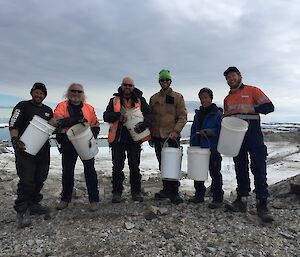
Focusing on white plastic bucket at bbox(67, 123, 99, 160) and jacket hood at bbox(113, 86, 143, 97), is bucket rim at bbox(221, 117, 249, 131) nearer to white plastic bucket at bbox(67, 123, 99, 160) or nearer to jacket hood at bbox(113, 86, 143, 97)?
jacket hood at bbox(113, 86, 143, 97)

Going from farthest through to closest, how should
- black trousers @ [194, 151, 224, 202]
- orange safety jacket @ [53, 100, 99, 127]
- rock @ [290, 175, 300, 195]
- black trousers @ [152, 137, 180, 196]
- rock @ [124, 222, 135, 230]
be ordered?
rock @ [290, 175, 300, 195], black trousers @ [152, 137, 180, 196], black trousers @ [194, 151, 224, 202], orange safety jacket @ [53, 100, 99, 127], rock @ [124, 222, 135, 230]

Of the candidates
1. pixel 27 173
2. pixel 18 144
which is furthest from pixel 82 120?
pixel 27 173

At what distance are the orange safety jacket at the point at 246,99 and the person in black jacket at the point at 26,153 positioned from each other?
2783mm

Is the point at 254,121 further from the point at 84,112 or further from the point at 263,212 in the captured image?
the point at 84,112

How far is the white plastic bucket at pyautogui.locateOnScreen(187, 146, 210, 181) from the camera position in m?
5.32

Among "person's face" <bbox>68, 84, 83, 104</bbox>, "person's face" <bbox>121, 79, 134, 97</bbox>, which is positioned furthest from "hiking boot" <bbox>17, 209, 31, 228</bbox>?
"person's face" <bbox>121, 79, 134, 97</bbox>

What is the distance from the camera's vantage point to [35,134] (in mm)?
4805

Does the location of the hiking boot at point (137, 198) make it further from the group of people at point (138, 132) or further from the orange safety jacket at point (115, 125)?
the orange safety jacket at point (115, 125)

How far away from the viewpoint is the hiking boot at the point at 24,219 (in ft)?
15.8

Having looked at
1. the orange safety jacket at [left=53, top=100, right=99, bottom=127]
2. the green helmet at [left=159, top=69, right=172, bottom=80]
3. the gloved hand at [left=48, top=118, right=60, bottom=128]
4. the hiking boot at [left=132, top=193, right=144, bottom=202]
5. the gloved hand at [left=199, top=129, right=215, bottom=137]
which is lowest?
the hiking boot at [left=132, top=193, right=144, bottom=202]

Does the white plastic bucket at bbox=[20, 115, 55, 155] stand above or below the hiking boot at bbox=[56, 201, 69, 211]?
above

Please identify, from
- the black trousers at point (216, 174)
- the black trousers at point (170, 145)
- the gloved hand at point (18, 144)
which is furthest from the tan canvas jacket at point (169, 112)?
the gloved hand at point (18, 144)

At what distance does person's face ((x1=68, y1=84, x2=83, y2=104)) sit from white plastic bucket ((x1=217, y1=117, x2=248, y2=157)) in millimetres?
2197

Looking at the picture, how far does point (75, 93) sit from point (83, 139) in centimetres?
72
